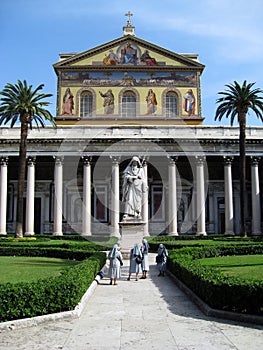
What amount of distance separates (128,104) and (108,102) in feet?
7.01

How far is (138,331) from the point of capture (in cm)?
848

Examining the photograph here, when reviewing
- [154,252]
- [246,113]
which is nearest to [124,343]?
[154,252]

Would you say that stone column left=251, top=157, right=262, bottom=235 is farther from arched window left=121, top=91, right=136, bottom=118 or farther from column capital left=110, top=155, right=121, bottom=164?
arched window left=121, top=91, right=136, bottom=118

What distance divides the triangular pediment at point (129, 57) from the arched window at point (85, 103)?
290cm

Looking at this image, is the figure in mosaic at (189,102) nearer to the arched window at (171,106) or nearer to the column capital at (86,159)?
the arched window at (171,106)

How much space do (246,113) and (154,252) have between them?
1625 cm

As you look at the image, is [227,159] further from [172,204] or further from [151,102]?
[151,102]

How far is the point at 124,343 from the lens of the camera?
7629mm

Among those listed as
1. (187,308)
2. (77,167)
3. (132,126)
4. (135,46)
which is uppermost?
(135,46)

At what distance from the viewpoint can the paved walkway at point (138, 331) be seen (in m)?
7.54

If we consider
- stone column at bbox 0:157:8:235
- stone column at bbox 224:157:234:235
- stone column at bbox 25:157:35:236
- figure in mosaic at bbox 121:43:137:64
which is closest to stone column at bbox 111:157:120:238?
stone column at bbox 25:157:35:236

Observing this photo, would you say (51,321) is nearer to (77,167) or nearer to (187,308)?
(187,308)

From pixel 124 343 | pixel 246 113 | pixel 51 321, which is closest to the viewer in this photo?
pixel 124 343

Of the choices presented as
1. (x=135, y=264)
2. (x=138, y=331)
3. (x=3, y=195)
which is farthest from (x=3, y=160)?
(x=138, y=331)
